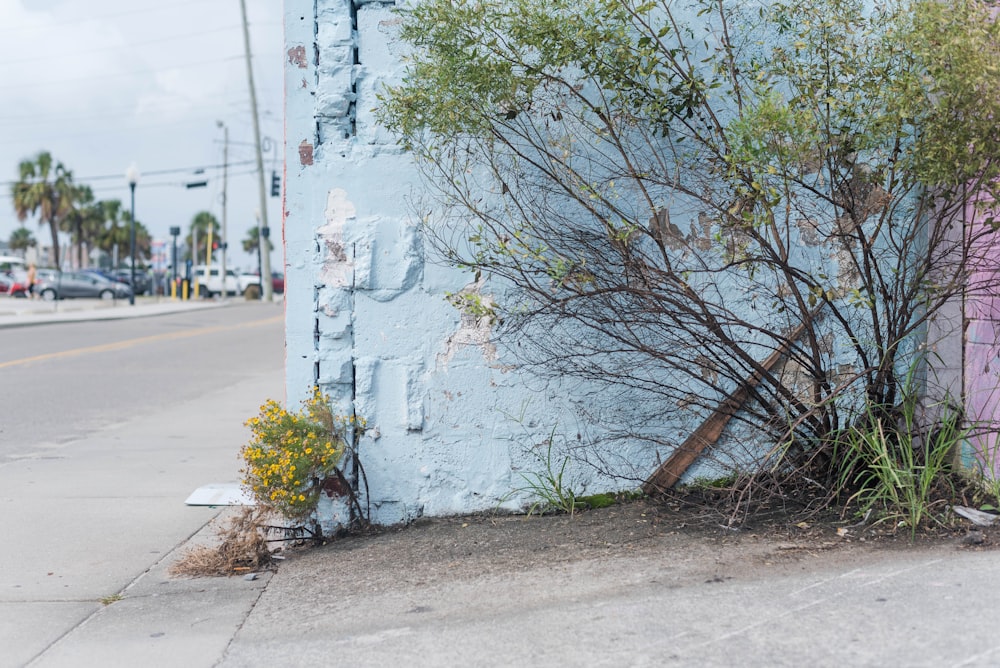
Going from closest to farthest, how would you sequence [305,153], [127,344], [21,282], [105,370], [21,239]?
[305,153] < [105,370] < [127,344] < [21,282] < [21,239]

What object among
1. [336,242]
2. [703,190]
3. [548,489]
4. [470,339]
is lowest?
[548,489]

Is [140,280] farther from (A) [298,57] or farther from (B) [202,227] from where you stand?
(B) [202,227]

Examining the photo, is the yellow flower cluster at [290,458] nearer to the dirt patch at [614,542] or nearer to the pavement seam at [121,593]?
the dirt patch at [614,542]

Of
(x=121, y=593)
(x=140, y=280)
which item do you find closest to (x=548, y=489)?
(x=121, y=593)

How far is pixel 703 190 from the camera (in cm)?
543

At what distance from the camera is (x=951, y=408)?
5.16m

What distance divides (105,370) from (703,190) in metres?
12.6

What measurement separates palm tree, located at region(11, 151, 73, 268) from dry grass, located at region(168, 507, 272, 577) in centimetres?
7726

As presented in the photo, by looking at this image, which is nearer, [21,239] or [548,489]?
[548,489]

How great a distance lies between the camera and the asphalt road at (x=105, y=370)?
10.8m

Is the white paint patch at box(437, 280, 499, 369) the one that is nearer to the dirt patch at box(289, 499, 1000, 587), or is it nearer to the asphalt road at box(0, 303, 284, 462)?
the dirt patch at box(289, 499, 1000, 587)

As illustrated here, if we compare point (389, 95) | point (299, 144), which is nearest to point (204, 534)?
point (299, 144)

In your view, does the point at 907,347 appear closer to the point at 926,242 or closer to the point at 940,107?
the point at 926,242

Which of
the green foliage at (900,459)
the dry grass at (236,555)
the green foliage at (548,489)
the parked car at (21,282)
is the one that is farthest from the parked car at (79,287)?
the green foliage at (900,459)
